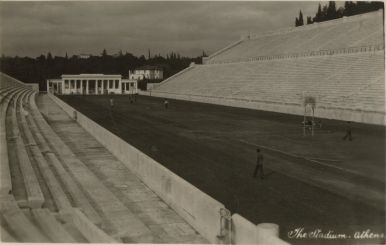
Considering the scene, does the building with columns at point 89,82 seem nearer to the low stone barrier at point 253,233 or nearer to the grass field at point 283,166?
the grass field at point 283,166

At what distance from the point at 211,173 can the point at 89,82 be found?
102133 millimetres

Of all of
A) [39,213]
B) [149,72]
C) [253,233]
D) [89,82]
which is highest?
[149,72]

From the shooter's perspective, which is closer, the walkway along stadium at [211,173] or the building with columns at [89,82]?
the walkway along stadium at [211,173]

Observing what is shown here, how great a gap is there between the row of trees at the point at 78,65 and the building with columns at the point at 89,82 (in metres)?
3.90

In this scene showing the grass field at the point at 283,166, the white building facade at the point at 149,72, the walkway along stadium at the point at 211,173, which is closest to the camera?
the walkway along stadium at the point at 211,173

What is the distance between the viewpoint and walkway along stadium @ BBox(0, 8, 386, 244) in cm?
1139

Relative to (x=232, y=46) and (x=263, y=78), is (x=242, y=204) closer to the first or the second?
(x=263, y=78)

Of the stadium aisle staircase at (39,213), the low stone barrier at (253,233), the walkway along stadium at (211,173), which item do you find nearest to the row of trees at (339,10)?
the walkway along stadium at (211,173)

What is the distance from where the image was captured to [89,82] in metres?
116

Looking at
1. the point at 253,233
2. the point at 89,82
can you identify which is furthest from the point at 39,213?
the point at 89,82

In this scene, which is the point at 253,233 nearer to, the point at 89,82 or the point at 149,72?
the point at 89,82

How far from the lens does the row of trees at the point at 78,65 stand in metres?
103

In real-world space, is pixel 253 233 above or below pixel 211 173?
above

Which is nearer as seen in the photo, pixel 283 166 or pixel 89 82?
pixel 283 166
